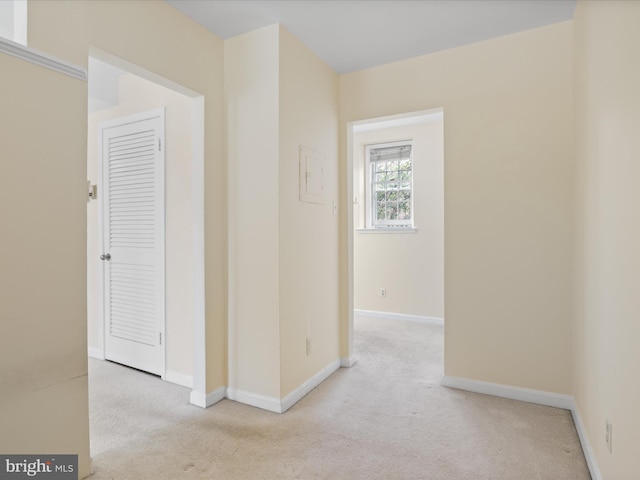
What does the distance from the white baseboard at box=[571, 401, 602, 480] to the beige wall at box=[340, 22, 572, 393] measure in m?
0.23

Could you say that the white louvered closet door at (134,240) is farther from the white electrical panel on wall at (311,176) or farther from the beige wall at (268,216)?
the white electrical panel on wall at (311,176)

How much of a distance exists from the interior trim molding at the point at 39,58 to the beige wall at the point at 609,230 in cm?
210

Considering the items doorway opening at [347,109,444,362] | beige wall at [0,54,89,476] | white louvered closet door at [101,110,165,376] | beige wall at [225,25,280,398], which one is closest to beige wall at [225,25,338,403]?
beige wall at [225,25,280,398]

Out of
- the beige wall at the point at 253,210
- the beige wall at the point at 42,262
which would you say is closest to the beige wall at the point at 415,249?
the beige wall at the point at 253,210

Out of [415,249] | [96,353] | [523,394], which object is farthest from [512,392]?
[96,353]

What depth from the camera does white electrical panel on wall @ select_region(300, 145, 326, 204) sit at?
273 cm

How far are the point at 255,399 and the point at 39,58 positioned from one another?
7.19 ft

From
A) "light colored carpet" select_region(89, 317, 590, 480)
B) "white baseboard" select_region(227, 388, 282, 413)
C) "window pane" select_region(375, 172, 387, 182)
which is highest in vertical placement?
"window pane" select_region(375, 172, 387, 182)

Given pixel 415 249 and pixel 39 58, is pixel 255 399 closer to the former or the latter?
pixel 39 58

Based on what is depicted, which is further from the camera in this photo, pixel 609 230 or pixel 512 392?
pixel 512 392

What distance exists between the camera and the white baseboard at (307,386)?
2482mm

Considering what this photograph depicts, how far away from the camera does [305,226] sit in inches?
109

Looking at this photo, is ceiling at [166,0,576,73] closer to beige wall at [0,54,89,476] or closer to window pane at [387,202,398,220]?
beige wall at [0,54,89,476]

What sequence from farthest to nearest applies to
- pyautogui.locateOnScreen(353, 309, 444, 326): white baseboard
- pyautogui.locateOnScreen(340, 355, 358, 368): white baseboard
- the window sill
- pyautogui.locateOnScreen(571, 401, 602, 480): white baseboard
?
the window sill → pyautogui.locateOnScreen(353, 309, 444, 326): white baseboard → pyautogui.locateOnScreen(340, 355, 358, 368): white baseboard → pyautogui.locateOnScreen(571, 401, 602, 480): white baseboard
